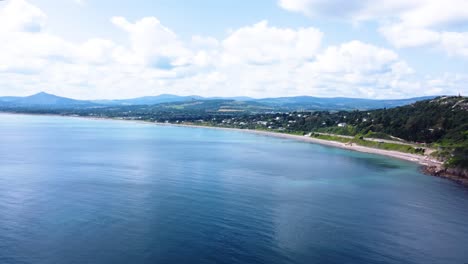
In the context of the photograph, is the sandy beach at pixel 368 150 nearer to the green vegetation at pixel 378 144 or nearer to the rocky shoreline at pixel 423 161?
the rocky shoreline at pixel 423 161

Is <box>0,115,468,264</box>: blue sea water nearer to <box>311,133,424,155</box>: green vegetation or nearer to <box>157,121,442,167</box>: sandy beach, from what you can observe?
<box>157,121,442,167</box>: sandy beach

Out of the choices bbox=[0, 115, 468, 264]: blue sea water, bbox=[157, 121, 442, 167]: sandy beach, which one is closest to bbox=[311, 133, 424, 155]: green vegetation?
bbox=[157, 121, 442, 167]: sandy beach

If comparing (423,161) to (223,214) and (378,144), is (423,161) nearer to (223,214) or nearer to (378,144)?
(378,144)

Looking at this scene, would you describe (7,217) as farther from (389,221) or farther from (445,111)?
(445,111)

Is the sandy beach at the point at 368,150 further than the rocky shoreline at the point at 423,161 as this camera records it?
Yes

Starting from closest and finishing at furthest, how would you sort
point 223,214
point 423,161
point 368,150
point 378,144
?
point 223,214 < point 423,161 < point 368,150 < point 378,144

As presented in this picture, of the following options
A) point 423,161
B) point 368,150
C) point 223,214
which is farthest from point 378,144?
point 223,214

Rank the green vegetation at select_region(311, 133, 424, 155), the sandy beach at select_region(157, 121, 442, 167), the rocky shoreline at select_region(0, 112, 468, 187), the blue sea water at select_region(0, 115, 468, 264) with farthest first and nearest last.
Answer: the green vegetation at select_region(311, 133, 424, 155) < the sandy beach at select_region(157, 121, 442, 167) < the rocky shoreline at select_region(0, 112, 468, 187) < the blue sea water at select_region(0, 115, 468, 264)

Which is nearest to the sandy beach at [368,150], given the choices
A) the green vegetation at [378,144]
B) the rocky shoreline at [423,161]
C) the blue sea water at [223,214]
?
the rocky shoreline at [423,161]
